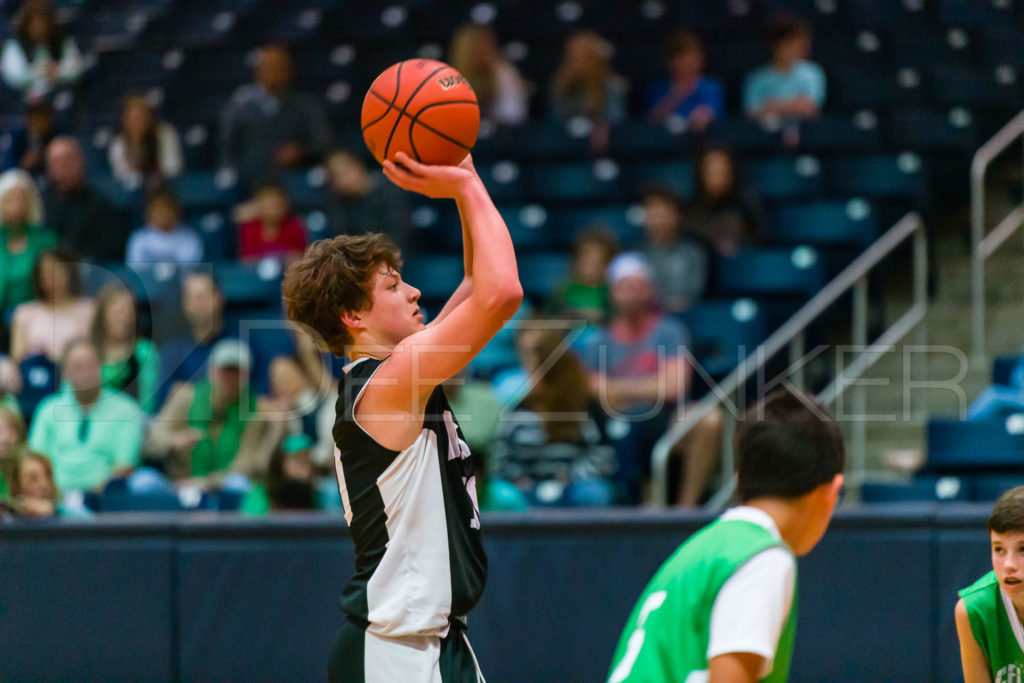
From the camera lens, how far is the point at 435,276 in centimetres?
830

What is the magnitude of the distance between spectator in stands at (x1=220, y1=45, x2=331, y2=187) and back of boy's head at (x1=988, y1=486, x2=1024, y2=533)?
6.89 meters

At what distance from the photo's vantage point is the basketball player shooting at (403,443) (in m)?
2.89

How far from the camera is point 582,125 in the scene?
9.20 m

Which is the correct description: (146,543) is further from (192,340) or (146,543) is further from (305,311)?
(305,311)

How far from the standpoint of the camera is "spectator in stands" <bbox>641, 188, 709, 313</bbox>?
756 centimetres

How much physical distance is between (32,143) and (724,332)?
5517mm

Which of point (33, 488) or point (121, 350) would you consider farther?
point (121, 350)

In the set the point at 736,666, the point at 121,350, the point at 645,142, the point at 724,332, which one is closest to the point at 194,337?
the point at 121,350

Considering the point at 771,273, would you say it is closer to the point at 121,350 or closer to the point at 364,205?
the point at 364,205

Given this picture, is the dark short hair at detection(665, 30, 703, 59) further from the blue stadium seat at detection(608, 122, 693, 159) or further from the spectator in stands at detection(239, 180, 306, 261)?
the spectator in stands at detection(239, 180, 306, 261)

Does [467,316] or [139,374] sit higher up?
[467,316]

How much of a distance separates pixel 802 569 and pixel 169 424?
11.9 ft

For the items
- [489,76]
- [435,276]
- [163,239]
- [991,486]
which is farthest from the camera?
[489,76]

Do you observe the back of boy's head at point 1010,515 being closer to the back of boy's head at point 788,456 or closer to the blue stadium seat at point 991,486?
the back of boy's head at point 788,456
